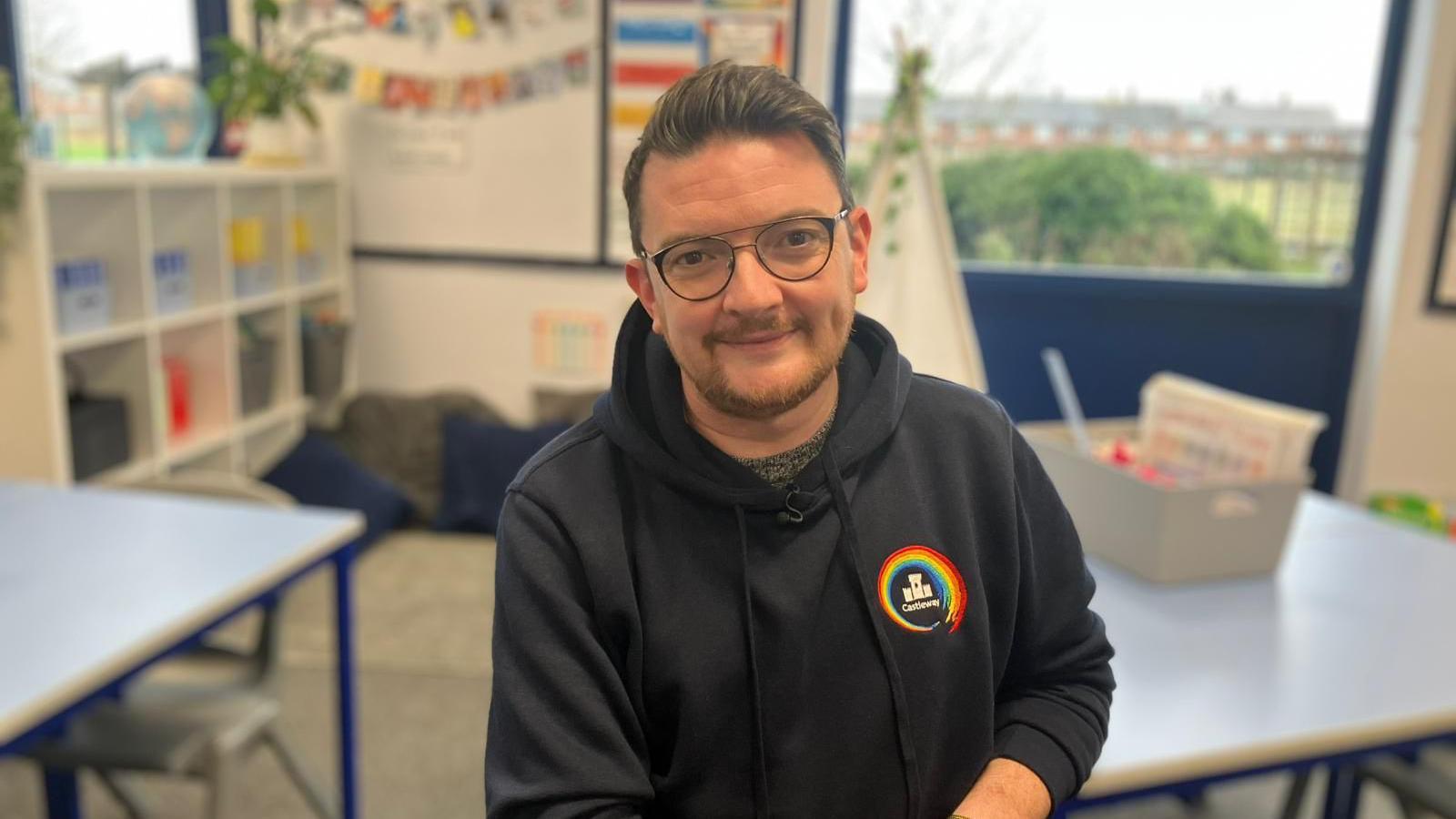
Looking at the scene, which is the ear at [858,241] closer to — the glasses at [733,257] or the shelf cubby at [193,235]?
the glasses at [733,257]

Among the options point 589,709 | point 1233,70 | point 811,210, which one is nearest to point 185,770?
point 589,709

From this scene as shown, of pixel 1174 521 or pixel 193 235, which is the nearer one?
pixel 1174 521

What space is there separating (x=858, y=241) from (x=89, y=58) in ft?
13.0

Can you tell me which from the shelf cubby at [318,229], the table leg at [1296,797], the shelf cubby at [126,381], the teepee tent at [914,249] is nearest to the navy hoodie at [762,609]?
the teepee tent at [914,249]

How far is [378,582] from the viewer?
3.46 meters

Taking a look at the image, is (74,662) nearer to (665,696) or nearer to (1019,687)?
(665,696)

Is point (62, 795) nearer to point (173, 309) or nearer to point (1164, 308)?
point (173, 309)

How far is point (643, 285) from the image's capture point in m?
0.86

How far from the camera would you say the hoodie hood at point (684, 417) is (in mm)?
910

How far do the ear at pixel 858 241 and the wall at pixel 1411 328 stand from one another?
3476 mm

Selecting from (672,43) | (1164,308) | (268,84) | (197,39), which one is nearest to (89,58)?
(197,39)

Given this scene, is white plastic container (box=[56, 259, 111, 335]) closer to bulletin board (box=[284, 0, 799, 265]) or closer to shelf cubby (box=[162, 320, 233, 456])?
shelf cubby (box=[162, 320, 233, 456])

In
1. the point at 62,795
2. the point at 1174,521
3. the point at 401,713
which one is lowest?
the point at 401,713

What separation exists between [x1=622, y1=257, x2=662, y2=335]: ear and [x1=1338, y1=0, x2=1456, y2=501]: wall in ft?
11.9
